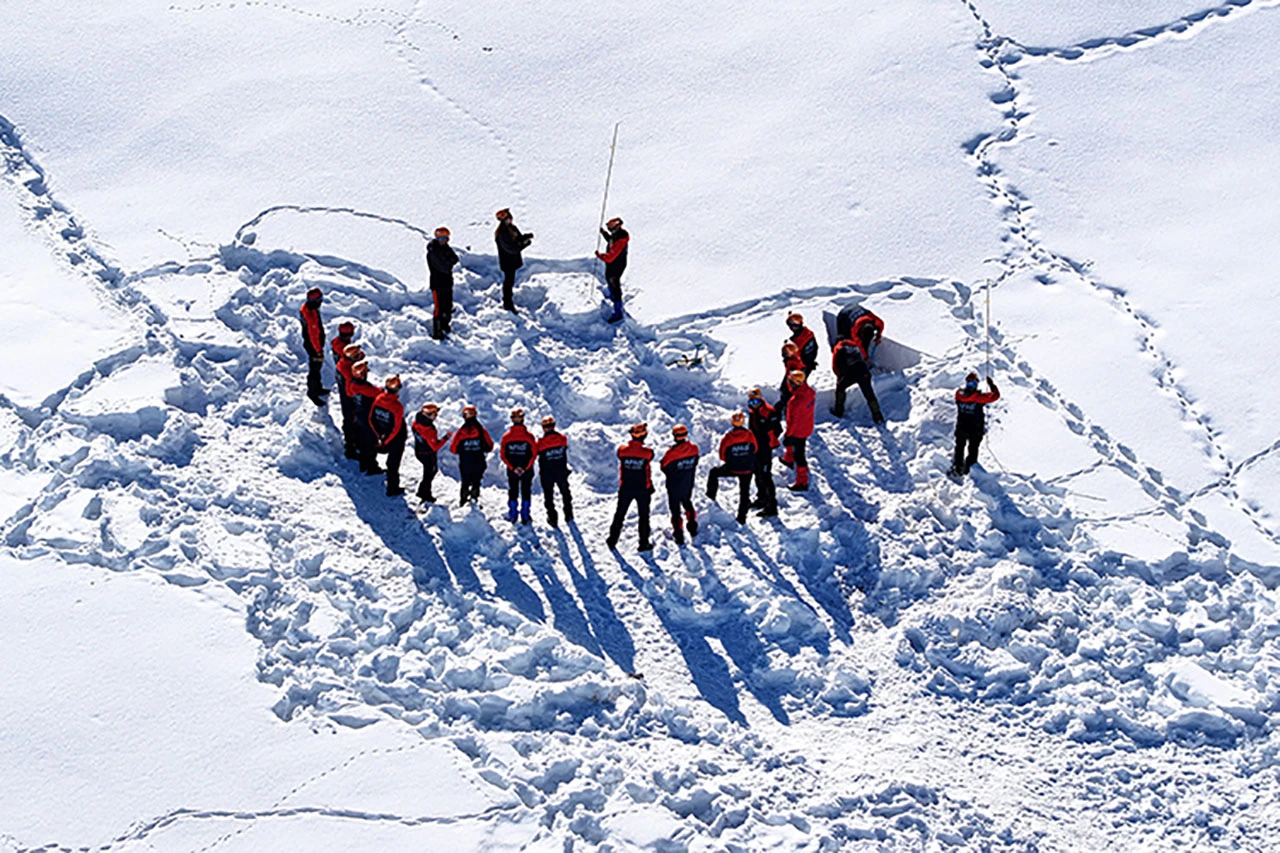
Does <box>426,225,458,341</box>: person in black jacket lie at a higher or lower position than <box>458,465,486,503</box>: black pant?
higher

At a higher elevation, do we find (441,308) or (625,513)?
(441,308)

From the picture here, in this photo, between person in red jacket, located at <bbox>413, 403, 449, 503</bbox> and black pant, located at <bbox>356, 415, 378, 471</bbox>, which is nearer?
person in red jacket, located at <bbox>413, 403, 449, 503</bbox>

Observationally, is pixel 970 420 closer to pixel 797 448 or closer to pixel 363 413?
pixel 797 448

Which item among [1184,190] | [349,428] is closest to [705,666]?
[349,428]

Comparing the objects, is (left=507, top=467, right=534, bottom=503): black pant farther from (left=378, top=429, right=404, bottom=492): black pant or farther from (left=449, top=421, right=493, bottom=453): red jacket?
(left=378, top=429, right=404, bottom=492): black pant

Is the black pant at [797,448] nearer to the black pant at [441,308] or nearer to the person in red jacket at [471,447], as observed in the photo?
the person in red jacket at [471,447]

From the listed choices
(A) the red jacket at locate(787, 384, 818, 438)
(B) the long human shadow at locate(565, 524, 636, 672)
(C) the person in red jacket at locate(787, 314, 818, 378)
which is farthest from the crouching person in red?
(C) the person in red jacket at locate(787, 314, 818, 378)

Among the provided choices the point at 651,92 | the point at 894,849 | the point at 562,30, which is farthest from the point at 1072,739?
the point at 562,30
